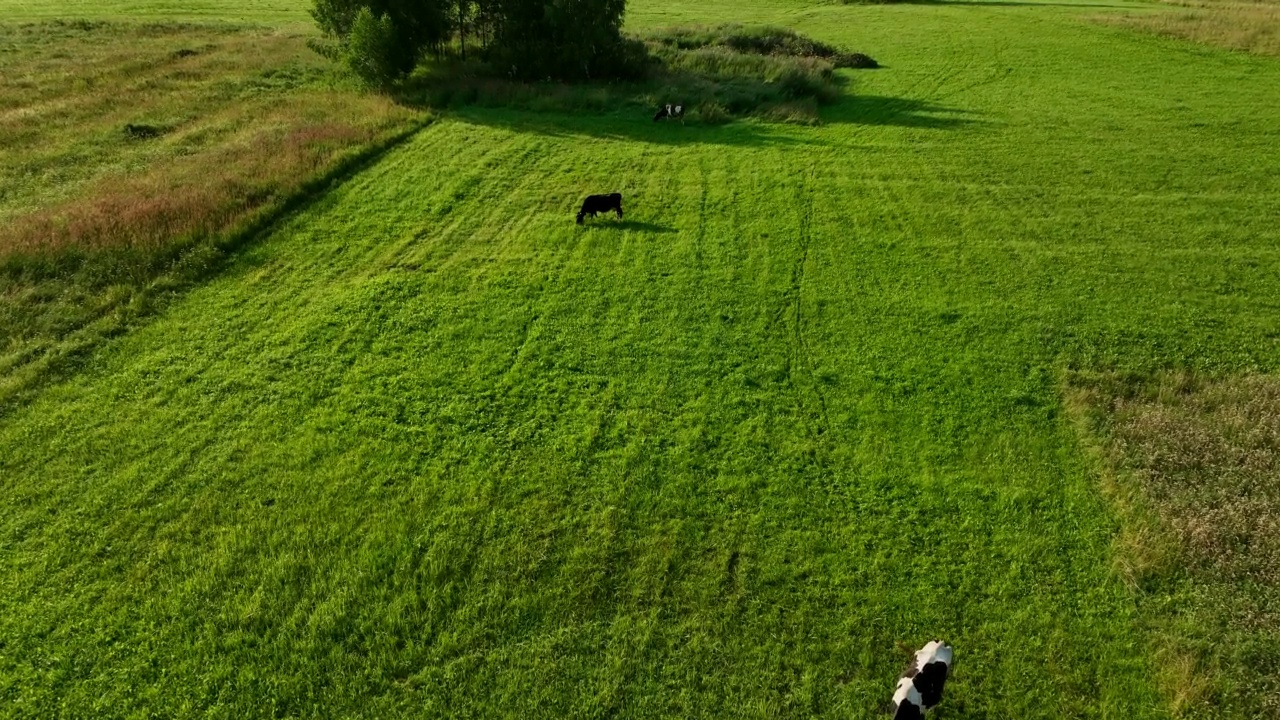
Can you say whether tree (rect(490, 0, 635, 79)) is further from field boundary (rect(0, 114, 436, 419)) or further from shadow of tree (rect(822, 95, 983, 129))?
field boundary (rect(0, 114, 436, 419))

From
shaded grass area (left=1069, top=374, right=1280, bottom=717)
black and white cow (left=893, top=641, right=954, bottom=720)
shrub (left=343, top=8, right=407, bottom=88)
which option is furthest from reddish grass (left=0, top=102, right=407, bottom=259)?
shaded grass area (left=1069, top=374, right=1280, bottom=717)

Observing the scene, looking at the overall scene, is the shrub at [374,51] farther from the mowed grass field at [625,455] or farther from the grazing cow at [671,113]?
the grazing cow at [671,113]

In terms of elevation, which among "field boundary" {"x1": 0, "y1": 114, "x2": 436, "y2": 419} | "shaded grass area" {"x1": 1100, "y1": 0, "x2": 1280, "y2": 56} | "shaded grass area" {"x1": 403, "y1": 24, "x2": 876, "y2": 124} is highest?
"shaded grass area" {"x1": 1100, "y1": 0, "x2": 1280, "y2": 56}

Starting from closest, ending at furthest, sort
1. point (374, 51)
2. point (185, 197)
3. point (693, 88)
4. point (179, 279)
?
1. point (179, 279)
2. point (185, 197)
3. point (374, 51)
4. point (693, 88)

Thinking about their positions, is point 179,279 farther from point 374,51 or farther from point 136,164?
point 374,51

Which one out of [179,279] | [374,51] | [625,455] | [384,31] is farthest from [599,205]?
[374,51]

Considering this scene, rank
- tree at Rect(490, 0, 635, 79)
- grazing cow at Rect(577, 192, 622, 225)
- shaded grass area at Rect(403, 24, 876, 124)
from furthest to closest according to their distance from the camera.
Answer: tree at Rect(490, 0, 635, 79)
shaded grass area at Rect(403, 24, 876, 124)
grazing cow at Rect(577, 192, 622, 225)

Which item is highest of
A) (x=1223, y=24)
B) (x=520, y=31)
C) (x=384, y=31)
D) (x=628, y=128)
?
(x=1223, y=24)

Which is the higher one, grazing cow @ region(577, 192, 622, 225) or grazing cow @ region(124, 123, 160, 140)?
grazing cow @ region(124, 123, 160, 140)
